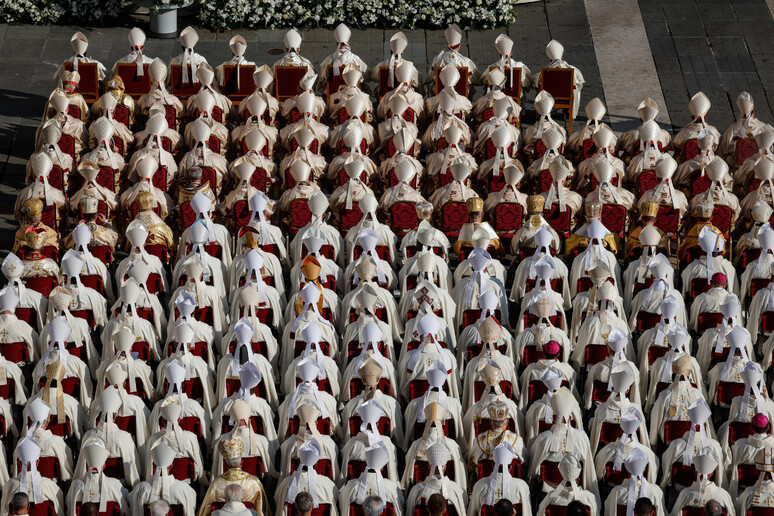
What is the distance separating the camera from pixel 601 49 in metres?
29.6

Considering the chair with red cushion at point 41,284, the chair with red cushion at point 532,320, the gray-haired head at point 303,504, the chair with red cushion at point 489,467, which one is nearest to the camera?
the gray-haired head at point 303,504

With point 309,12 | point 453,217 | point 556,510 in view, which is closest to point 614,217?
point 453,217

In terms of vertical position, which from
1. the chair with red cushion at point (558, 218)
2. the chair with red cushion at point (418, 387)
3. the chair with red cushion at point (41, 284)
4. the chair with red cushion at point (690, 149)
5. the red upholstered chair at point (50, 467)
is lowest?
the red upholstered chair at point (50, 467)

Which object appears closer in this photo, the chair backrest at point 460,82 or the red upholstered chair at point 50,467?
the red upholstered chair at point 50,467

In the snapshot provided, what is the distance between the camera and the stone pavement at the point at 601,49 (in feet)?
91.7

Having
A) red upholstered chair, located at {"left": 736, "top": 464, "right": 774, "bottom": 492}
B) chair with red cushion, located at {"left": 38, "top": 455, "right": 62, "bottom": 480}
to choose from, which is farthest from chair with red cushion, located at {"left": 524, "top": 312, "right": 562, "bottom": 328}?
chair with red cushion, located at {"left": 38, "top": 455, "right": 62, "bottom": 480}

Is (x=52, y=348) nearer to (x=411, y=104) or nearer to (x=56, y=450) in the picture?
(x=56, y=450)

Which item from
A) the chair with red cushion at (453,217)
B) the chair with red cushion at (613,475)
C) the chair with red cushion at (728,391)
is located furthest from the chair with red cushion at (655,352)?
the chair with red cushion at (453,217)

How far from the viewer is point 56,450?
60.5 feet

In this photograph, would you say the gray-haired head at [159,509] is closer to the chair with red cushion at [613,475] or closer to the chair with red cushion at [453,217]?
the chair with red cushion at [613,475]

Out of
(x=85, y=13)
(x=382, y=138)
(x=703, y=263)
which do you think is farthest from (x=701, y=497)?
(x=85, y=13)

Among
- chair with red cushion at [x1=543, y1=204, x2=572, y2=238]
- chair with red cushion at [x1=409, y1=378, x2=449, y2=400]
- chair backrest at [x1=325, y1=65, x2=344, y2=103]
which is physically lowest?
chair with red cushion at [x1=409, y1=378, x2=449, y2=400]

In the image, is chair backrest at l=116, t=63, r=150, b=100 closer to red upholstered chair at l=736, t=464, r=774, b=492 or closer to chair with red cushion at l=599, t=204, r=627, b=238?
chair with red cushion at l=599, t=204, r=627, b=238

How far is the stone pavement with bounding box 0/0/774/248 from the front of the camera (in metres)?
28.0
